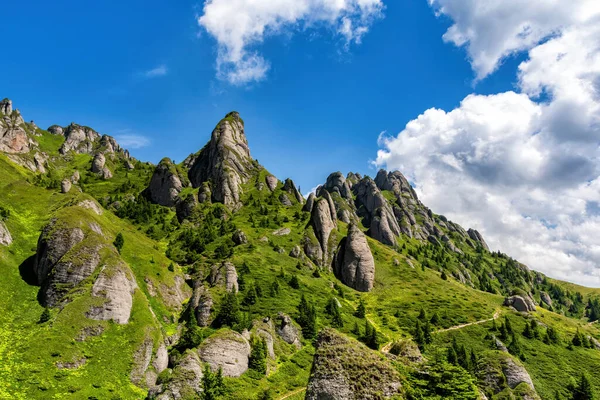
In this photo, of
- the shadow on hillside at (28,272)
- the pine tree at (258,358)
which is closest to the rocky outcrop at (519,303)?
the pine tree at (258,358)

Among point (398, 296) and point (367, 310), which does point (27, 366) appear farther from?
point (398, 296)

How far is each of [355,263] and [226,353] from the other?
113m

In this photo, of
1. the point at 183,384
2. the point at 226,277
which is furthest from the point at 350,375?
the point at 226,277

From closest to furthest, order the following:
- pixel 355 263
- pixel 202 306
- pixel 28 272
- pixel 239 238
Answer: pixel 28 272 → pixel 202 306 → pixel 239 238 → pixel 355 263

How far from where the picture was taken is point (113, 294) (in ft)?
255

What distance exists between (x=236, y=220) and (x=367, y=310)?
3579 inches

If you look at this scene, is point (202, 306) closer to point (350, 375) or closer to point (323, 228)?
point (350, 375)

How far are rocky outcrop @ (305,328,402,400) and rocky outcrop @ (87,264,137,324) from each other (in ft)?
222

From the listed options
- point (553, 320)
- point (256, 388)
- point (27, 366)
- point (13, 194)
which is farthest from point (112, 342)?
point (553, 320)

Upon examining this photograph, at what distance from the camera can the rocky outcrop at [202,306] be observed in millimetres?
99562

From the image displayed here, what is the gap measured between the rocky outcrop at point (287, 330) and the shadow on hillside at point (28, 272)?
61.4 m

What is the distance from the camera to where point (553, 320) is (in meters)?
Result: 166

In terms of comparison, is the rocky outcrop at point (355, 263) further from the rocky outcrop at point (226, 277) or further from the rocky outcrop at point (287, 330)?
the rocky outcrop at point (287, 330)

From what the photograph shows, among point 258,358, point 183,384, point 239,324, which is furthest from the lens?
point 239,324
